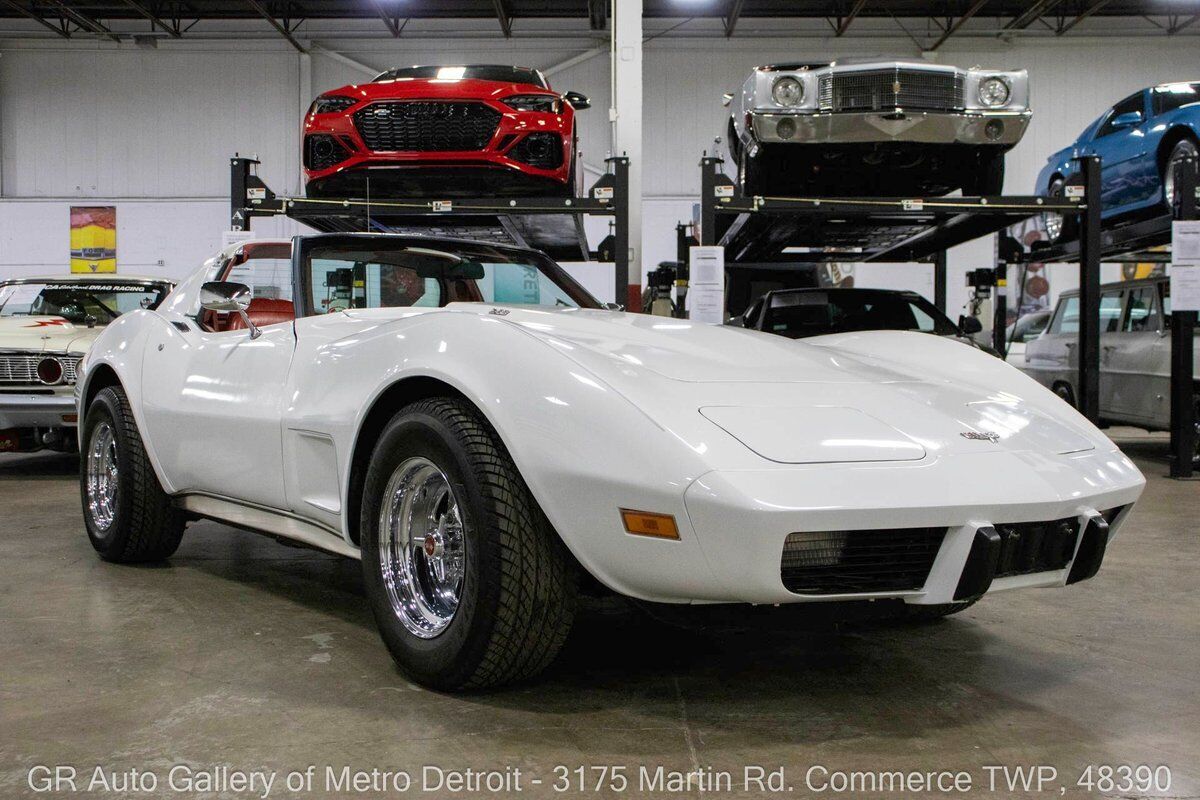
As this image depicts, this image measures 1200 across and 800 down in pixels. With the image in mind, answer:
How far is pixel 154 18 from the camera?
17891 millimetres

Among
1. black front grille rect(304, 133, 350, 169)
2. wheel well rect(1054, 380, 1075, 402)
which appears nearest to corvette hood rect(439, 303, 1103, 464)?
black front grille rect(304, 133, 350, 169)

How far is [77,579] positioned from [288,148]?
16245 millimetres

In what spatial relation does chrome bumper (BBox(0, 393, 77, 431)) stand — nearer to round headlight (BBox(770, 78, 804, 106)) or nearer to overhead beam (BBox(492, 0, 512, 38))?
round headlight (BBox(770, 78, 804, 106))

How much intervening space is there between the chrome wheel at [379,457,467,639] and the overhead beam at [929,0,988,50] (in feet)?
56.9

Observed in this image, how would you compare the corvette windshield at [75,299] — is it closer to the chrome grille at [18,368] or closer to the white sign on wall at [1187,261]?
the chrome grille at [18,368]

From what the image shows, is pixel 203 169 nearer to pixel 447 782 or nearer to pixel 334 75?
pixel 334 75

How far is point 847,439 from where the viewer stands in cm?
213

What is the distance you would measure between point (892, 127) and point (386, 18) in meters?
13.4

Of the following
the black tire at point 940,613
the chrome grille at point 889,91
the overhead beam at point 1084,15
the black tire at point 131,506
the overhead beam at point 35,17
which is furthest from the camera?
the overhead beam at point 1084,15

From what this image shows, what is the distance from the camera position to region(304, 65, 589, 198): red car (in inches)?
246

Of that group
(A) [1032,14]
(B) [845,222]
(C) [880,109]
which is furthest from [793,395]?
(A) [1032,14]

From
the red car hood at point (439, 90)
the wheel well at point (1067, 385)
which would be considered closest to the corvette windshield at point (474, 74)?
the red car hood at point (439, 90)

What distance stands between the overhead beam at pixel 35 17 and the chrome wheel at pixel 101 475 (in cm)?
1630

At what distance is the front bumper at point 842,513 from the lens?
1936 mm
